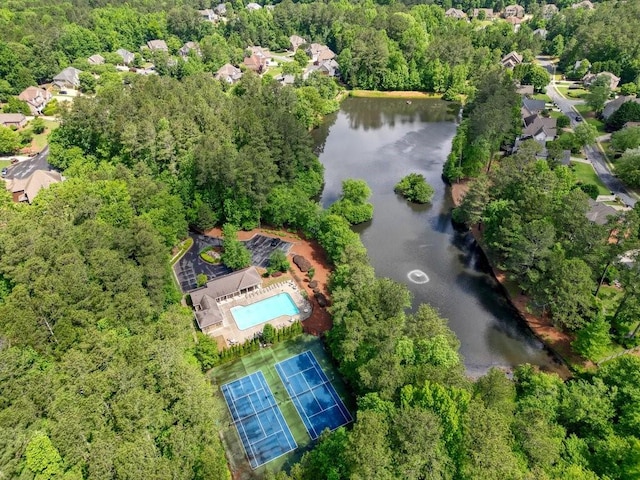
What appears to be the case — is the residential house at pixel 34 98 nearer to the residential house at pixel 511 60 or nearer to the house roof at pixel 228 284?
the house roof at pixel 228 284

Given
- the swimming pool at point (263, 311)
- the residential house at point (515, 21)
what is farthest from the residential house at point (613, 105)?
the residential house at point (515, 21)

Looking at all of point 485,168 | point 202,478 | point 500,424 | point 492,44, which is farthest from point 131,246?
point 492,44

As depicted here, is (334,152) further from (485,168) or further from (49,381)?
(49,381)

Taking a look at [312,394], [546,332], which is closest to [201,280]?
[312,394]

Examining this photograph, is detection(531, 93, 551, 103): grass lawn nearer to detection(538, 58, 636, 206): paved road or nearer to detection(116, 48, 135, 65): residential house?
detection(538, 58, 636, 206): paved road

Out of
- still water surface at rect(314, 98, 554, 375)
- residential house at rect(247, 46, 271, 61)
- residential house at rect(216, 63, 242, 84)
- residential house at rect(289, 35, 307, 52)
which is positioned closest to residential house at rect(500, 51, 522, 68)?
still water surface at rect(314, 98, 554, 375)
